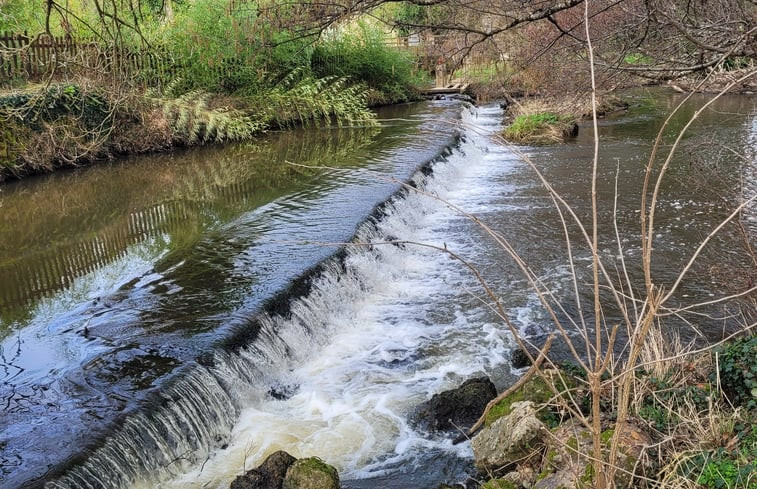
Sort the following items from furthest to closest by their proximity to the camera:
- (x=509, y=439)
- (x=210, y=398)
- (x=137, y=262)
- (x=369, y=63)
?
(x=369, y=63)
(x=137, y=262)
(x=210, y=398)
(x=509, y=439)

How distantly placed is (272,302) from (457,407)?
2.46m

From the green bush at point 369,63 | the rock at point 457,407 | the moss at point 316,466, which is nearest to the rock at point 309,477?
the moss at point 316,466

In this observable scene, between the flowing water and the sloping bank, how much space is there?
773 millimetres

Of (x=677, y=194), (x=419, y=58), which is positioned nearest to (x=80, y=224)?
(x=677, y=194)

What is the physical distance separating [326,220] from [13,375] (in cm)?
510

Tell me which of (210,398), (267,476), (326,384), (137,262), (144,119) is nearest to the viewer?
(267,476)

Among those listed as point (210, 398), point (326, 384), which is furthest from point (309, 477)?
point (326, 384)

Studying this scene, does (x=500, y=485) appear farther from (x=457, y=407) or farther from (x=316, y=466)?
(x=457, y=407)

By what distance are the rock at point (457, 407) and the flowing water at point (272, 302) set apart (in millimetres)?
170

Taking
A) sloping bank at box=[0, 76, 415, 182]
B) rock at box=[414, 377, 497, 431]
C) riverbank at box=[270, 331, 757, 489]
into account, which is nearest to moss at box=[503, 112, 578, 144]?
sloping bank at box=[0, 76, 415, 182]

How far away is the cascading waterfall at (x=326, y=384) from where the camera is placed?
5309 mm

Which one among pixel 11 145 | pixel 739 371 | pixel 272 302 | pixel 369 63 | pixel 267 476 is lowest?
pixel 267 476

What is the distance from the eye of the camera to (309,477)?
4727mm

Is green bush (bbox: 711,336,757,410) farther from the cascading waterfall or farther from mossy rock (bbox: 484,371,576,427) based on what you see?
the cascading waterfall
